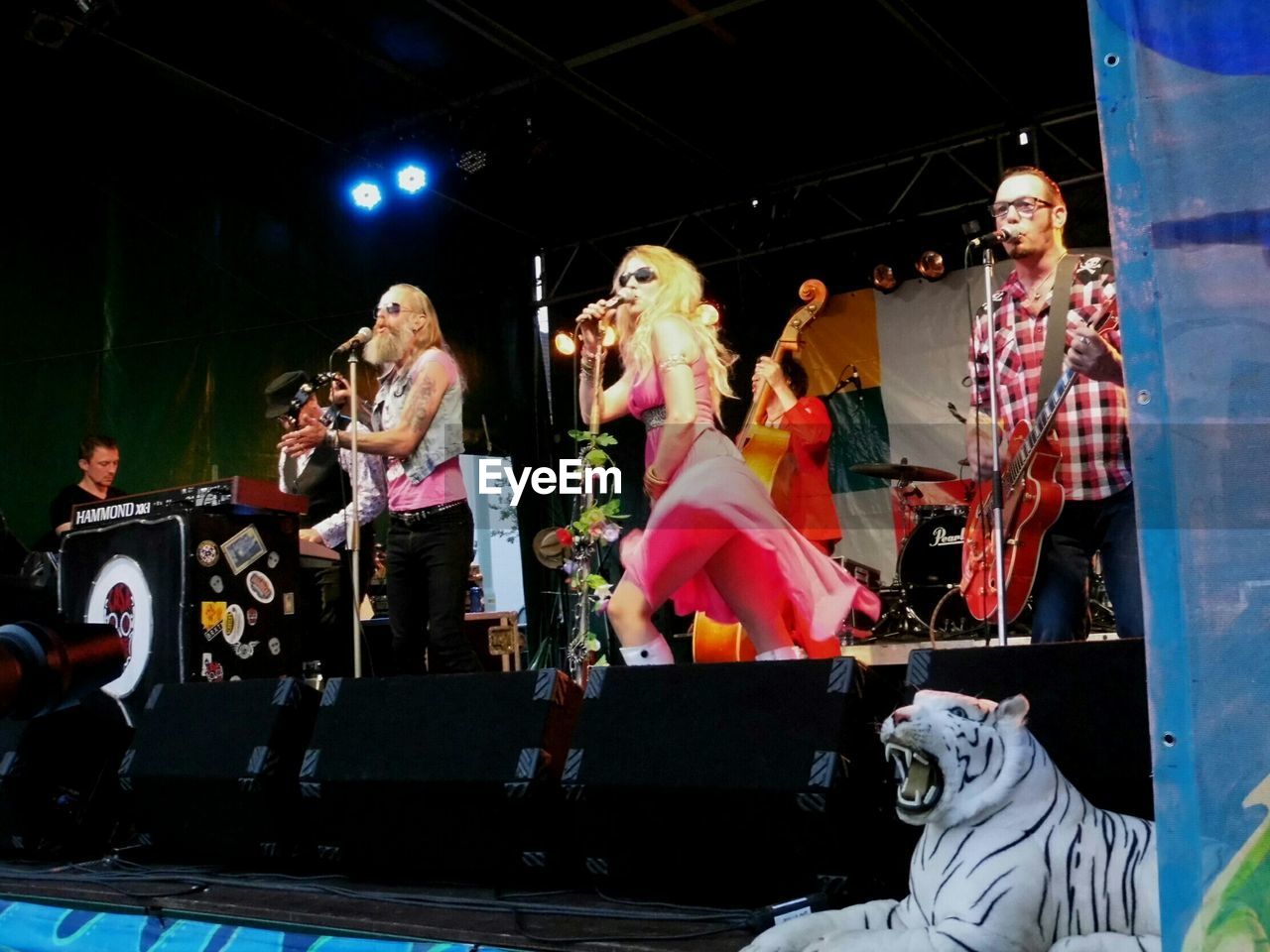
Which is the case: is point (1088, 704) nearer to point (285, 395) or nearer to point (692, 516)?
point (692, 516)

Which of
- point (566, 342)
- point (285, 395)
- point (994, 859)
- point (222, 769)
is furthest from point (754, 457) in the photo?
point (994, 859)

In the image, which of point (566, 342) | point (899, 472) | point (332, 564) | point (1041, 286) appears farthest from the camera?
point (566, 342)

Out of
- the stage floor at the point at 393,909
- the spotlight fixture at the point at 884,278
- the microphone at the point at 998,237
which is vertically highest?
the spotlight fixture at the point at 884,278

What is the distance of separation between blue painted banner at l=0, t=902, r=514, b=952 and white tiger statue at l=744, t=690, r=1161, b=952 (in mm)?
920

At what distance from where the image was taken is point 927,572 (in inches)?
308

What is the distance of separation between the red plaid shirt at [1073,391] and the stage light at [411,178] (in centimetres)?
560

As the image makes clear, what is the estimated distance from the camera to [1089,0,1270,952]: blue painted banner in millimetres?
1329

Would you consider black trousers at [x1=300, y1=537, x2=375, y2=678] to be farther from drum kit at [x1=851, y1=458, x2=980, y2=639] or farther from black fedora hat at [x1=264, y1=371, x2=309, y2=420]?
drum kit at [x1=851, y1=458, x2=980, y2=639]

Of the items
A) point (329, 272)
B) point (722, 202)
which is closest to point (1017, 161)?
point (722, 202)

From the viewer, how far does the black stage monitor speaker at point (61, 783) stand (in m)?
3.90

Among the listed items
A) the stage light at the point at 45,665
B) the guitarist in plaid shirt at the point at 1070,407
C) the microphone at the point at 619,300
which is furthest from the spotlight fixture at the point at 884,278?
the stage light at the point at 45,665

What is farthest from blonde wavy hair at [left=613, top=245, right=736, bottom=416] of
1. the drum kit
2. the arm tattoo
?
the drum kit

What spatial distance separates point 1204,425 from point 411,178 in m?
7.83

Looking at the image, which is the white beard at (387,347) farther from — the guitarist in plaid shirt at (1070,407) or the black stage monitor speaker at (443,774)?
the guitarist in plaid shirt at (1070,407)
